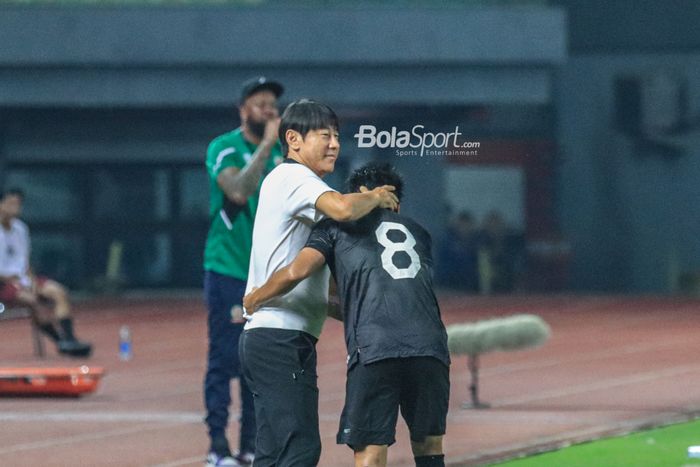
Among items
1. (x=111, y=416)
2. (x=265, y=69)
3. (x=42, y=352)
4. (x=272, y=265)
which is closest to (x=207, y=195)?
(x=265, y=69)

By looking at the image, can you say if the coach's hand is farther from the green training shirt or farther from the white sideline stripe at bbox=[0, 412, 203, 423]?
the white sideline stripe at bbox=[0, 412, 203, 423]

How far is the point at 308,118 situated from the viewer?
6137 millimetres

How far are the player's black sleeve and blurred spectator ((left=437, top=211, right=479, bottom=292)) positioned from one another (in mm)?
26322

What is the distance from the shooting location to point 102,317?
2514 cm

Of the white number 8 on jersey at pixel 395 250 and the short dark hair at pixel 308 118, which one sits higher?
the short dark hair at pixel 308 118

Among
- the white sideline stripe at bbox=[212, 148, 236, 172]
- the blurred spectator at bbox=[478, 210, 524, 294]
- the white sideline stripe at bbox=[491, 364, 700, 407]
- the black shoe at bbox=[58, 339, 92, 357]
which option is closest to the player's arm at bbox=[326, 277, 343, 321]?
the white sideline stripe at bbox=[212, 148, 236, 172]

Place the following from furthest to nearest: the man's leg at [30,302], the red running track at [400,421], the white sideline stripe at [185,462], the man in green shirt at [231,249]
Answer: the man's leg at [30,302], the red running track at [400,421], the white sideline stripe at [185,462], the man in green shirt at [231,249]

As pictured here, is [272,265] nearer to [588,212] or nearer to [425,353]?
[425,353]

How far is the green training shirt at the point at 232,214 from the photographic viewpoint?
8422 mm

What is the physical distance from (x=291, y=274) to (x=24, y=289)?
11330 millimetres

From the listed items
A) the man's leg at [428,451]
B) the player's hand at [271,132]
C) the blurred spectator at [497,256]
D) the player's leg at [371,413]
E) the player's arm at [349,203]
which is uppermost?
the player's hand at [271,132]

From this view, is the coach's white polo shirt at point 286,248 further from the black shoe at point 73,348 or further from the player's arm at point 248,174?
the black shoe at point 73,348

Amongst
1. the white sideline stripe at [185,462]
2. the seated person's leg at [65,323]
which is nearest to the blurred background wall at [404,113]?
the seated person's leg at [65,323]

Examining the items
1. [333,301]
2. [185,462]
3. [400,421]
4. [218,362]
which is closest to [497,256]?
[400,421]
